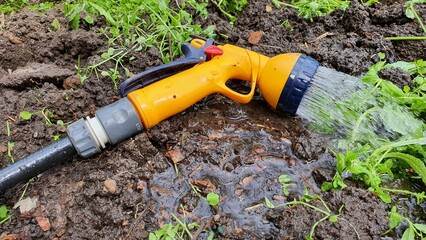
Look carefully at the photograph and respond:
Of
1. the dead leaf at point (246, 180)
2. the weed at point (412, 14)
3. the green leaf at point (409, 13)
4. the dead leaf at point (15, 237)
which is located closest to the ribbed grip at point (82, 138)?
the dead leaf at point (15, 237)

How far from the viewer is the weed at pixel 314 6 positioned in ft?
8.12

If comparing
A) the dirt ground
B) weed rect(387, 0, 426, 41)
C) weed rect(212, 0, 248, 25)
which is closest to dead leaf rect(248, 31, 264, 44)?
the dirt ground

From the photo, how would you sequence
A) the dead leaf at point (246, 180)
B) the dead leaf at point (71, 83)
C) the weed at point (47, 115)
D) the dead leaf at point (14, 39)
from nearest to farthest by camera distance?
the dead leaf at point (246, 180)
the weed at point (47, 115)
the dead leaf at point (71, 83)
the dead leaf at point (14, 39)

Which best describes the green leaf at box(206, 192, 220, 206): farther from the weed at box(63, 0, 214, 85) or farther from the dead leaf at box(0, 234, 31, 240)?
the weed at box(63, 0, 214, 85)

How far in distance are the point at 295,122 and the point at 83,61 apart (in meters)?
1.09

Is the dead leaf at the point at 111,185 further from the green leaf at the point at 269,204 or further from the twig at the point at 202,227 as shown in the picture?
the green leaf at the point at 269,204

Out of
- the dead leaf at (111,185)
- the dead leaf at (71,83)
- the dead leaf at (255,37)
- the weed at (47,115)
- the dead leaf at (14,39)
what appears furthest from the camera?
the dead leaf at (255,37)

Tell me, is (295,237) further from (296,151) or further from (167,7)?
(167,7)

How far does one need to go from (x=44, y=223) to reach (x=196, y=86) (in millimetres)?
822

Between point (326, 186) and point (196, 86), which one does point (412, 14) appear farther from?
point (196, 86)

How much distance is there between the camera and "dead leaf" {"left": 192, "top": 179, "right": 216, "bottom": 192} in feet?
5.82

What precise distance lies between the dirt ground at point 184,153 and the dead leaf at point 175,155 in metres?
0.01

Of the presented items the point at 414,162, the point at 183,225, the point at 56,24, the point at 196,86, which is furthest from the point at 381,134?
the point at 56,24

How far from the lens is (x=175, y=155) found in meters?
1.88
